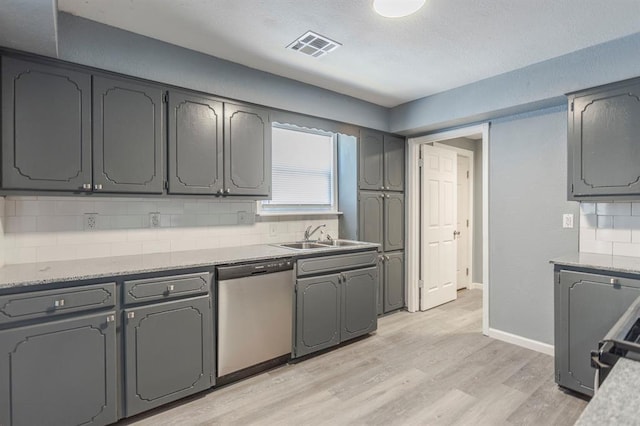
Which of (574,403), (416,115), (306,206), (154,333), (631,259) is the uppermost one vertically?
(416,115)

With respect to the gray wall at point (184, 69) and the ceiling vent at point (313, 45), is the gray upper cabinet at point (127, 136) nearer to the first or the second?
the gray wall at point (184, 69)

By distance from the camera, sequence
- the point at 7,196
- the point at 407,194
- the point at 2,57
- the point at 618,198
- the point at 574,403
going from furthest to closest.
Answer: the point at 407,194 → the point at 618,198 → the point at 574,403 → the point at 7,196 → the point at 2,57

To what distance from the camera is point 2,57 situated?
1.94 meters

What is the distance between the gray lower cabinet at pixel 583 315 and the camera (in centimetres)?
217

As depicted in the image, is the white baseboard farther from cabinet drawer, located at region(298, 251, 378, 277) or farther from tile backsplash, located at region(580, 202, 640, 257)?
cabinet drawer, located at region(298, 251, 378, 277)

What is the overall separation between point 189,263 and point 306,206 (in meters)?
1.70

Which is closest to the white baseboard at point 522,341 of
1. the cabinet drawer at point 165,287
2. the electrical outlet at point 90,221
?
the cabinet drawer at point 165,287

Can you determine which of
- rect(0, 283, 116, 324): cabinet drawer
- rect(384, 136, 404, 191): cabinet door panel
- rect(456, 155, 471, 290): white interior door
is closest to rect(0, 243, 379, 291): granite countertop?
rect(0, 283, 116, 324): cabinet drawer

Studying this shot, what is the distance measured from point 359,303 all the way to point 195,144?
2036mm

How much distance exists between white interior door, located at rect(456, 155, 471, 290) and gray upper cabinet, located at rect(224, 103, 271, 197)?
336cm

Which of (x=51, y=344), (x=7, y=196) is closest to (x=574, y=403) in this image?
(x=51, y=344)

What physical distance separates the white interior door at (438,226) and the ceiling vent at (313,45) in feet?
6.90

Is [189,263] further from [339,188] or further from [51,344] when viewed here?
[339,188]

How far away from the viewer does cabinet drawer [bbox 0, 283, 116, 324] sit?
1713 mm
